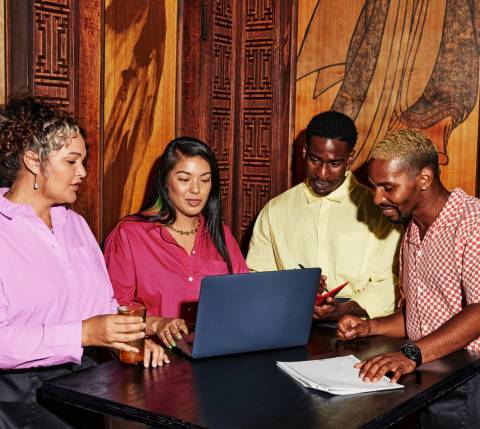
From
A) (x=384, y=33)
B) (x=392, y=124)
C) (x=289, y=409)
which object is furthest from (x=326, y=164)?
(x=289, y=409)

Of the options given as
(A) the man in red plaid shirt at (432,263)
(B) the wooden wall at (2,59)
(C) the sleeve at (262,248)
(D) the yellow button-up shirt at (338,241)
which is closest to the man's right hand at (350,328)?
(A) the man in red plaid shirt at (432,263)

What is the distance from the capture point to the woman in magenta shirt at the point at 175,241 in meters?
3.16

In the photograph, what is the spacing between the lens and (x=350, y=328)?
280cm

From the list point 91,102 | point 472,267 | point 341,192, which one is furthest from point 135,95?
point 472,267

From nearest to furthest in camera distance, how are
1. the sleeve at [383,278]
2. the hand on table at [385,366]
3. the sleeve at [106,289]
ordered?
the hand on table at [385,366] → the sleeve at [106,289] → the sleeve at [383,278]

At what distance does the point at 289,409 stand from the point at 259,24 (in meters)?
2.54

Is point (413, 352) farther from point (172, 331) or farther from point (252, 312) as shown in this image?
point (172, 331)

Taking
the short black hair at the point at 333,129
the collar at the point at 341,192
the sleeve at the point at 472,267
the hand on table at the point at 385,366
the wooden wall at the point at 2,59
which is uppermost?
the wooden wall at the point at 2,59

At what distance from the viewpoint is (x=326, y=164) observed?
346cm

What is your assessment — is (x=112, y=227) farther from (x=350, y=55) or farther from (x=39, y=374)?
(x=350, y=55)

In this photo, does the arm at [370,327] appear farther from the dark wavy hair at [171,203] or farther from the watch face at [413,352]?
the dark wavy hair at [171,203]

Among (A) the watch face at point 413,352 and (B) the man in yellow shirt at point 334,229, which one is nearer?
(A) the watch face at point 413,352

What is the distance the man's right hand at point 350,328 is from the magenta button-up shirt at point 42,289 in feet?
2.75

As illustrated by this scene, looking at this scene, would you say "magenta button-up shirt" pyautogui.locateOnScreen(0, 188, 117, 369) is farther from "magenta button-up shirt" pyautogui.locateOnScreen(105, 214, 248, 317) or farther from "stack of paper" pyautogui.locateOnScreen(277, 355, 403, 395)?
"stack of paper" pyautogui.locateOnScreen(277, 355, 403, 395)
